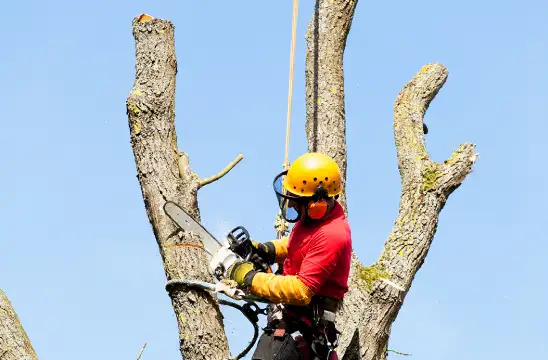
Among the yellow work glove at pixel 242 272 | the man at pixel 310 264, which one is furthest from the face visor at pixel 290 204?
the yellow work glove at pixel 242 272

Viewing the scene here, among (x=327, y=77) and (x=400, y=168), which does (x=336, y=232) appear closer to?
(x=400, y=168)

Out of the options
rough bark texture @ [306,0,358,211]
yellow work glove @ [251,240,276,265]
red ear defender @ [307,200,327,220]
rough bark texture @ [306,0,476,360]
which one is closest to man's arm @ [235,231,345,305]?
red ear defender @ [307,200,327,220]

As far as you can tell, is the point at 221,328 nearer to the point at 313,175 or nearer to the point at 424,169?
the point at 313,175

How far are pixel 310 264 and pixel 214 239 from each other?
716 mm

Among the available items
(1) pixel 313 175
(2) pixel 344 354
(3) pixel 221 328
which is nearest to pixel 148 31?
(1) pixel 313 175

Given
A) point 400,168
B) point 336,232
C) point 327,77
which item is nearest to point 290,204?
point 336,232

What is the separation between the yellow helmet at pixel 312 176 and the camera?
5293 millimetres

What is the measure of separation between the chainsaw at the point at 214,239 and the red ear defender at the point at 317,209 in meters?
0.44

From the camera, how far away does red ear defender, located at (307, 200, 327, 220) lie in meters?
5.26

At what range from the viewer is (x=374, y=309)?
20.7 ft

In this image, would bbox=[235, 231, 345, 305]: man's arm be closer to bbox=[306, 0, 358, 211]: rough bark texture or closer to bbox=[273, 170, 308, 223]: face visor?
bbox=[273, 170, 308, 223]: face visor

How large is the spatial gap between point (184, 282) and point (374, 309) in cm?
162

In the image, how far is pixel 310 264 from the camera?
16.7ft

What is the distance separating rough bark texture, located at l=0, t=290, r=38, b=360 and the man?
1.37 meters
